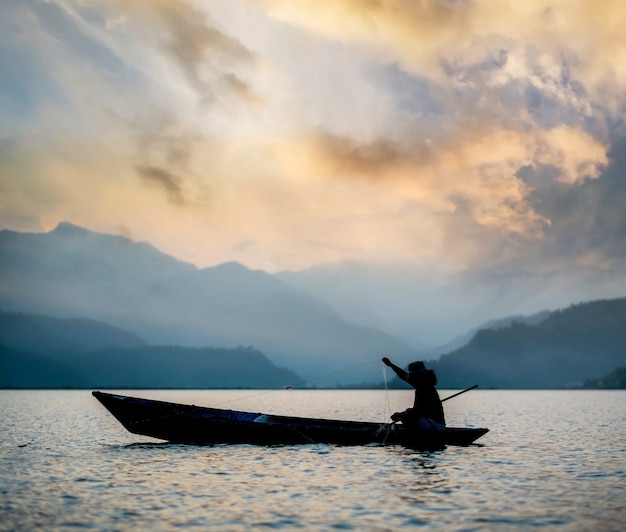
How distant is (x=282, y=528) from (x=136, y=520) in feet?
13.1

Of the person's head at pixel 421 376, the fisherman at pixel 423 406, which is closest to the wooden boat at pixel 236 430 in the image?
Result: the fisherman at pixel 423 406

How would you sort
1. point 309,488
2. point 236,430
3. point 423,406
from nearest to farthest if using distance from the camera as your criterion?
point 309,488 → point 423,406 → point 236,430

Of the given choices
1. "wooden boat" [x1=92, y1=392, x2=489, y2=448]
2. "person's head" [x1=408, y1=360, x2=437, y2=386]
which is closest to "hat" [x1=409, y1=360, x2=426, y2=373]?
"person's head" [x1=408, y1=360, x2=437, y2=386]

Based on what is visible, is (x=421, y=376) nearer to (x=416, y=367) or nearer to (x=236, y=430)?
(x=416, y=367)

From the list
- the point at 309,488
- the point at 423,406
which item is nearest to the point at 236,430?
the point at 423,406

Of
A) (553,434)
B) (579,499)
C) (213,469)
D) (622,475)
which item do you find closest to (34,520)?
(213,469)

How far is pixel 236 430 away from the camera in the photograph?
32875 mm

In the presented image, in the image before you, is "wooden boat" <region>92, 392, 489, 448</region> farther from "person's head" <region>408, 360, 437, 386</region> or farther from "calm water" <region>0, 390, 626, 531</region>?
"person's head" <region>408, 360, 437, 386</region>

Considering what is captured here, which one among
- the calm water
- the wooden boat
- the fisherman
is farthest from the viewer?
the wooden boat

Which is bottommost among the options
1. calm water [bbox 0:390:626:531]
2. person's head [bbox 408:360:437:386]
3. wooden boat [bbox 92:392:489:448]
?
calm water [bbox 0:390:626:531]

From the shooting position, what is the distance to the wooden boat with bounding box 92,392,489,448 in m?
32.1

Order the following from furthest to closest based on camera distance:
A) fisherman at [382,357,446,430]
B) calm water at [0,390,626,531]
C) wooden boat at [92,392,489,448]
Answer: wooden boat at [92,392,489,448] → fisherman at [382,357,446,430] → calm water at [0,390,626,531]

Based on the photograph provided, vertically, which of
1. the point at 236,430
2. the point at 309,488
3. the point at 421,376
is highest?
the point at 421,376

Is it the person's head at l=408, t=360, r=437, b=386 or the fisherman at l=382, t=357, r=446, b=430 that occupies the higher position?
the person's head at l=408, t=360, r=437, b=386
